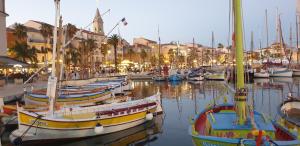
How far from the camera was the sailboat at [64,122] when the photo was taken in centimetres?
1609

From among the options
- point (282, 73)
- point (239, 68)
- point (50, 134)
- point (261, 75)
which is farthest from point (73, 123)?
point (282, 73)

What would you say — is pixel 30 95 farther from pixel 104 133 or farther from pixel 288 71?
pixel 288 71

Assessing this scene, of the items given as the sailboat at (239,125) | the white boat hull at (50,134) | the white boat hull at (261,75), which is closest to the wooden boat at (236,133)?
the sailboat at (239,125)

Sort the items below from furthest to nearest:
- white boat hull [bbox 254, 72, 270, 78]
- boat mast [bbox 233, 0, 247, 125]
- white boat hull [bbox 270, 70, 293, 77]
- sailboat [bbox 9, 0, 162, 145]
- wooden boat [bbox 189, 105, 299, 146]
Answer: white boat hull [bbox 254, 72, 270, 78], white boat hull [bbox 270, 70, 293, 77], sailboat [bbox 9, 0, 162, 145], boat mast [bbox 233, 0, 247, 125], wooden boat [bbox 189, 105, 299, 146]

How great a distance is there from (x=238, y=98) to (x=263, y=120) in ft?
5.96

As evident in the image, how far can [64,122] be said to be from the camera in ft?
54.5

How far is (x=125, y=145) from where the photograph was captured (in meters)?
17.4

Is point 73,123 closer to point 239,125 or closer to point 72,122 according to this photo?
point 72,122

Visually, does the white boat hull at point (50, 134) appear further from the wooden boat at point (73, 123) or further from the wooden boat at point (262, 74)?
the wooden boat at point (262, 74)

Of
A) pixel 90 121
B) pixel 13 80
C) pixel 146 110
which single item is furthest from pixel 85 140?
pixel 13 80

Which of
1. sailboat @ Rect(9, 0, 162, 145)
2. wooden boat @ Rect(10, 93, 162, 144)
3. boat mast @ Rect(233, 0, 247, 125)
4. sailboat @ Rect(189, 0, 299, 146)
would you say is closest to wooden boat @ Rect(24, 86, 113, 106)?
wooden boat @ Rect(10, 93, 162, 144)

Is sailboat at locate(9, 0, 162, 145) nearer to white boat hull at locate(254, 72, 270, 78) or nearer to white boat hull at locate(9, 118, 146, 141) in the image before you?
white boat hull at locate(9, 118, 146, 141)

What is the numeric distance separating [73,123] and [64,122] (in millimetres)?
547

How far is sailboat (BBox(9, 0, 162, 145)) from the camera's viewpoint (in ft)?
52.8
